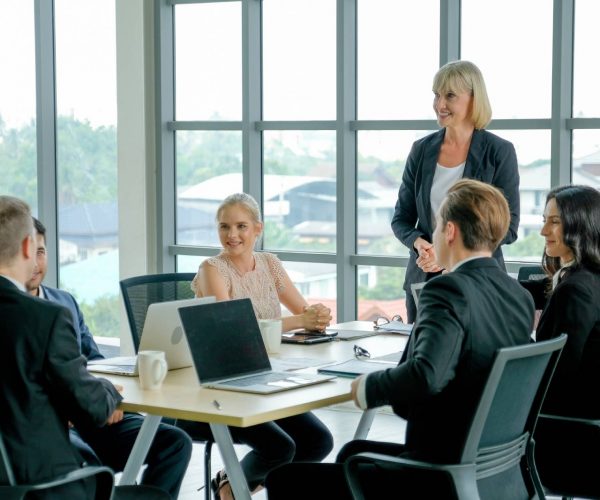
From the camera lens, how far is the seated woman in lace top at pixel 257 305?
12.4 feet

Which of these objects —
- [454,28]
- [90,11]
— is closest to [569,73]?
[454,28]

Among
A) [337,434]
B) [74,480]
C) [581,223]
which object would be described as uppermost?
[581,223]

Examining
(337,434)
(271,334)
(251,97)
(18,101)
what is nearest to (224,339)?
(271,334)

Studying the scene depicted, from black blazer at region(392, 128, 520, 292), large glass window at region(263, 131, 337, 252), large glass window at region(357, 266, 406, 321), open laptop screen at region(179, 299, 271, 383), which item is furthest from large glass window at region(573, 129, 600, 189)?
open laptop screen at region(179, 299, 271, 383)

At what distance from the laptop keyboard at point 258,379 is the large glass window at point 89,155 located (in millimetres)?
4467

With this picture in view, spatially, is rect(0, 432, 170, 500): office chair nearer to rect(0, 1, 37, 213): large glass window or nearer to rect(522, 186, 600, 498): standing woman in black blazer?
rect(522, 186, 600, 498): standing woman in black blazer

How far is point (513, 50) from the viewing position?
5.80 m

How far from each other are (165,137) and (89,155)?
92 cm

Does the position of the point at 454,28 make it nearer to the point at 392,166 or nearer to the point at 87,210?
the point at 392,166

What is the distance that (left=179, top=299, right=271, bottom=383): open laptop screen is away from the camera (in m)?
3.12

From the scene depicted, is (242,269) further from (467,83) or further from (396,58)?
(396,58)

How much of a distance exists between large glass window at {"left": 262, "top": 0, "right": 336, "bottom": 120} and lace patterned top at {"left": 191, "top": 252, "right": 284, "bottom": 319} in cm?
220

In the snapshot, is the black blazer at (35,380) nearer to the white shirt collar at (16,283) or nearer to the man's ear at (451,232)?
the white shirt collar at (16,283)

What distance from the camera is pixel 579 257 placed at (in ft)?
10.6
